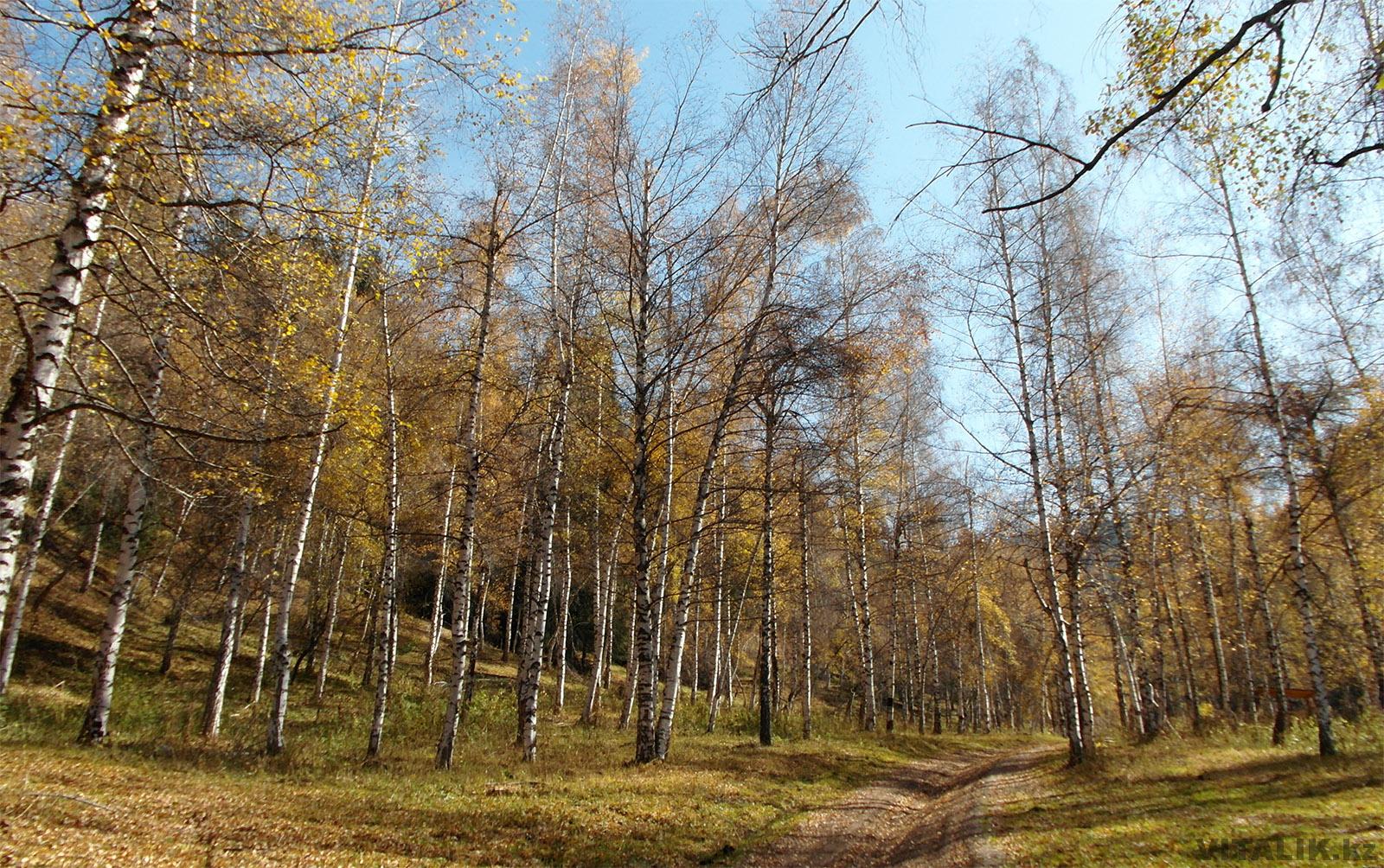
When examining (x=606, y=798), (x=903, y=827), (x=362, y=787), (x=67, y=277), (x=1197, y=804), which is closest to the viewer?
(x=67, y=277)

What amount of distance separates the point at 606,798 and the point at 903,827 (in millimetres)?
4336

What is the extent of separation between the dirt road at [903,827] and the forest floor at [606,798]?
50 mm

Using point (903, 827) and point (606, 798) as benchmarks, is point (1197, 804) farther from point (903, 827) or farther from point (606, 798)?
point (606, 798)

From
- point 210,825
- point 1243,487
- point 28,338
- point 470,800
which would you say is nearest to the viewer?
point 28,338

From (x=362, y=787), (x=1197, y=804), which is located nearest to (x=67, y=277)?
(x=362, y=787)

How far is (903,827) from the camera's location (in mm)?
9320

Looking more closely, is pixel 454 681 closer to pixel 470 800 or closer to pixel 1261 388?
pixel 470 800

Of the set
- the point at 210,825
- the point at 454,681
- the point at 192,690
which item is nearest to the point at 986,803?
the point at 454,681

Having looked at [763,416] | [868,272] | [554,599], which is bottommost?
[554,599]

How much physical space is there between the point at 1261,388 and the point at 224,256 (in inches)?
644

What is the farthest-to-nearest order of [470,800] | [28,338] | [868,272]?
[868,272]
[470,800]
[28,338]

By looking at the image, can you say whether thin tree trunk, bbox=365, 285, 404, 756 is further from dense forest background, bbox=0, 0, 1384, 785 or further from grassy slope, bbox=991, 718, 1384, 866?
grassy slope, bbox=991, 718, 1384, 866

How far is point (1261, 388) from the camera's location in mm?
12141

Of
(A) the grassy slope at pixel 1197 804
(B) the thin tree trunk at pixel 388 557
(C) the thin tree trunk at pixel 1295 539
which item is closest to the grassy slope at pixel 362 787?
(B) the thin tree trunk at pixel 388 557
